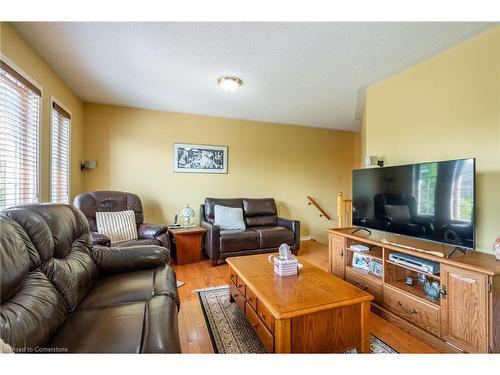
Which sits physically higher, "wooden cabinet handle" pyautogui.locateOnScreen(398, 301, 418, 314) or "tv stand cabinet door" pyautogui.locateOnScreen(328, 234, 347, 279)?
"tv stand cabinet door" pyautogui.locateOnScreen(328, 234, 347, 279)

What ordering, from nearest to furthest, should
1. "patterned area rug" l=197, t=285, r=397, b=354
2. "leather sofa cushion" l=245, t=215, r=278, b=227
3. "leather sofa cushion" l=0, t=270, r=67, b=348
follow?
1. "leather sofa cushion" l=0, t=270, r=67, b=348
2. "patterned area rug" l=197, t=285, r=397, b=354
3. "leather sofa cushion" l=245, t=215, r=278, b=227

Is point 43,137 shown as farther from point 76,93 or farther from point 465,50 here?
point 465,50

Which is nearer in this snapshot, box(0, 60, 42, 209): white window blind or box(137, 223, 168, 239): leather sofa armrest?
box(0, 60, 42, 209): white window blind

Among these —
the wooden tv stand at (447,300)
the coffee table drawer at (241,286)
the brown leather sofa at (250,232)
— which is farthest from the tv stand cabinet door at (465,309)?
the brown leather sofa at (250,232)

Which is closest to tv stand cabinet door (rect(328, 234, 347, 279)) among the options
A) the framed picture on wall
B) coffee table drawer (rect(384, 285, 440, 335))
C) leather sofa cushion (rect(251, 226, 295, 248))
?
coffee table drawer (rect(384, 285, 440, 335))

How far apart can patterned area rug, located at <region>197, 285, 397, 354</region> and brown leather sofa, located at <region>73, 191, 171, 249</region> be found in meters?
0.97

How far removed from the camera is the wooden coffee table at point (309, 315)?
48.8 inches

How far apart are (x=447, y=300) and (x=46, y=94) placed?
3834 millimetres

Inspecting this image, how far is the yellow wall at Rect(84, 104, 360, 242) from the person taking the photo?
11.8ft

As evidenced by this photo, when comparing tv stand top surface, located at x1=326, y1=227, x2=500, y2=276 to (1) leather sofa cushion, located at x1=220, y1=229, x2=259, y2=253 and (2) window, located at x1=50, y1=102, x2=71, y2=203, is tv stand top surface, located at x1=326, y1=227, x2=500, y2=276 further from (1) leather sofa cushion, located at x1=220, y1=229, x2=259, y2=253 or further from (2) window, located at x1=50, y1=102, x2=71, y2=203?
(2) window, located at x1=50, y1=102, x2=71, y2=203

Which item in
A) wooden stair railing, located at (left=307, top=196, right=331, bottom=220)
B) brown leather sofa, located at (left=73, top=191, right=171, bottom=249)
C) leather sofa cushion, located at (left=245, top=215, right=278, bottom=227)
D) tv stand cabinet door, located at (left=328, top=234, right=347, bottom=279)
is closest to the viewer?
tv stand cabinet door, located at (left=328, top=234, right=347, bottom=279)

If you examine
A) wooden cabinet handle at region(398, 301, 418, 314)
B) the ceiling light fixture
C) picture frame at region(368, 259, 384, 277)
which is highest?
the ceiling light fixture

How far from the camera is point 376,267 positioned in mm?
2117


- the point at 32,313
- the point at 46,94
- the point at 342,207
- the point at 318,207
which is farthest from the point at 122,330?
the point at 318,207
